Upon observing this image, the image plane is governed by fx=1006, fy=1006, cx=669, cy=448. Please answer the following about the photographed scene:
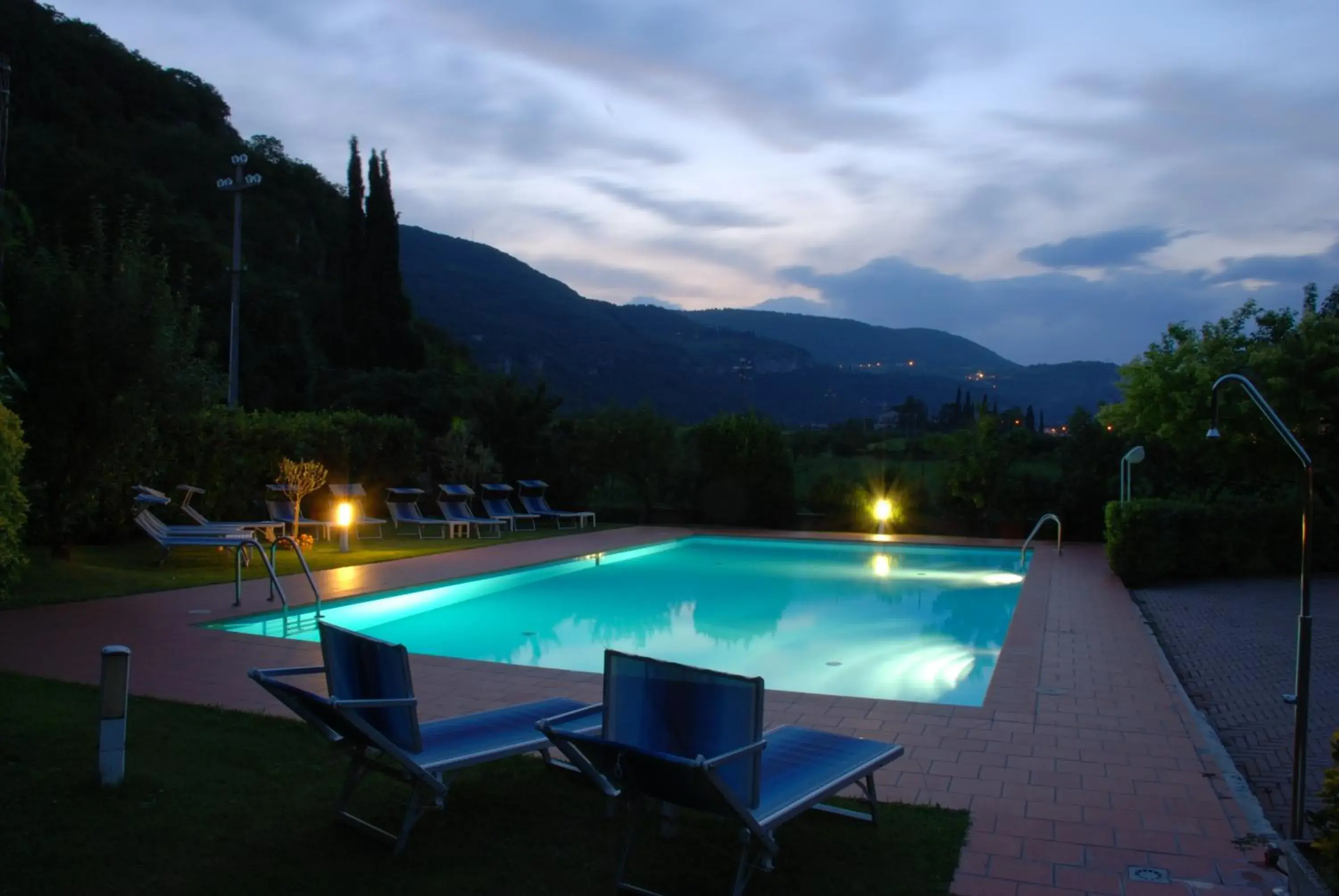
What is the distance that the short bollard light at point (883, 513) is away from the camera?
18.0 m

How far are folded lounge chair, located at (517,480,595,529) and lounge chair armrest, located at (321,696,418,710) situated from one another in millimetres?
14141

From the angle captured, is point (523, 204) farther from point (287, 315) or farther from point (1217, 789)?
point (1217, 789)

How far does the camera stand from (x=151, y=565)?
1123 centimetres

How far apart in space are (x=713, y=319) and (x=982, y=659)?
46.8m

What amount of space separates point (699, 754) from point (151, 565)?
33.0 feet

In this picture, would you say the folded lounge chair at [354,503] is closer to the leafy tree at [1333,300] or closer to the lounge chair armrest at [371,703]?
the lounge chair armrest at [371,703]

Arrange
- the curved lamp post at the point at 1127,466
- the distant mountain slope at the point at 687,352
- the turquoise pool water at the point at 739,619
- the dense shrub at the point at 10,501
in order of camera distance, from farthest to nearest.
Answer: the distant mountain slope at the point at 687,352 < the curved lamp post at the point at 1127,466 < the turquoise pool water at the point at 739,619 < the dense shrub at the point at 10,501

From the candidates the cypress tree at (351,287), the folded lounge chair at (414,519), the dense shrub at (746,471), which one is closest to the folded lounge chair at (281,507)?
→ the folded lounge chair at (414,519)

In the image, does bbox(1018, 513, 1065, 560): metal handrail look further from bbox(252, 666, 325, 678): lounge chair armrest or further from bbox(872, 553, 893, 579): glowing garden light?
bbox(252, 666, 325, 678): lounge chair armrest

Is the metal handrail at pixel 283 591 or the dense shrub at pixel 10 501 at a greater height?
the dense shrub at pixel 10 501

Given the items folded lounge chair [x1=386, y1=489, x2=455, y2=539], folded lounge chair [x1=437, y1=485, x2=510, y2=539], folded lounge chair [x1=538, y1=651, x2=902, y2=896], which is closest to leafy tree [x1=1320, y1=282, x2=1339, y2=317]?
folded lounge chair [x1=437, y1=485, x2=510, y2=539]

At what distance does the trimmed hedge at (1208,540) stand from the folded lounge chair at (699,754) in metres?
9.00

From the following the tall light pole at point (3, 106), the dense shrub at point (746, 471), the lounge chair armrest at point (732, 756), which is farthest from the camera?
the dense shrub at point (746, 471)

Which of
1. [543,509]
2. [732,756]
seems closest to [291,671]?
[732,756]
